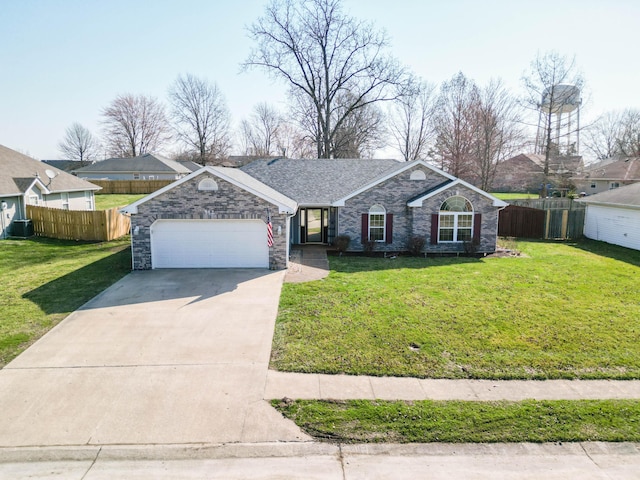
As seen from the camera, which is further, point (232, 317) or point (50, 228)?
point (50, 228)

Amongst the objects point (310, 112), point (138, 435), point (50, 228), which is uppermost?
point (310, 112)

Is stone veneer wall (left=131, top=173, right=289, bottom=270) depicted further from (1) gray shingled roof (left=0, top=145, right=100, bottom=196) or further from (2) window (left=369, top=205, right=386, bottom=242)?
(1) gray shingled roof (left=0, top=145, right=100, bottom=196)

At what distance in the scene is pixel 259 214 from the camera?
15.5m

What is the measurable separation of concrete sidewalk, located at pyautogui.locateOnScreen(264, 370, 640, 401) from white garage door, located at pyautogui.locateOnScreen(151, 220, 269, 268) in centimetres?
856

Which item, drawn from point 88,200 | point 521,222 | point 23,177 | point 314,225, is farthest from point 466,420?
point 88,200

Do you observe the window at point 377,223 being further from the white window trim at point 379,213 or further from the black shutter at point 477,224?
the black shutter at point 477,224

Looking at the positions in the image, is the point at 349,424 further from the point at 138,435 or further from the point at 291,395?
the point at 138,435

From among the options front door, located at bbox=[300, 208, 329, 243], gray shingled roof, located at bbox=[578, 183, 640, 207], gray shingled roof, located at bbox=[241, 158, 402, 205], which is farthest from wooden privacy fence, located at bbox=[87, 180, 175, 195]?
gray shingled roof, located at bbox=[578, 183, 640, 207]

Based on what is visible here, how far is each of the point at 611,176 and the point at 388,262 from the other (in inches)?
1446

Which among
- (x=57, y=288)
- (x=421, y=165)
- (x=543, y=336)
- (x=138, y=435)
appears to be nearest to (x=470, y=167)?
(x=421, y=165)

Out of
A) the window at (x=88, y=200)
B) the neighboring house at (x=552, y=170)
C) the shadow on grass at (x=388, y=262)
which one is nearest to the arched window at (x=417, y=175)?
Result: the shadow on grass at (x=388, y=262)

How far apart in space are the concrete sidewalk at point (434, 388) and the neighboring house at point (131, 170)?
4630 cm

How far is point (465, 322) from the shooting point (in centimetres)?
1032

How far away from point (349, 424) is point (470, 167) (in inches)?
1407
